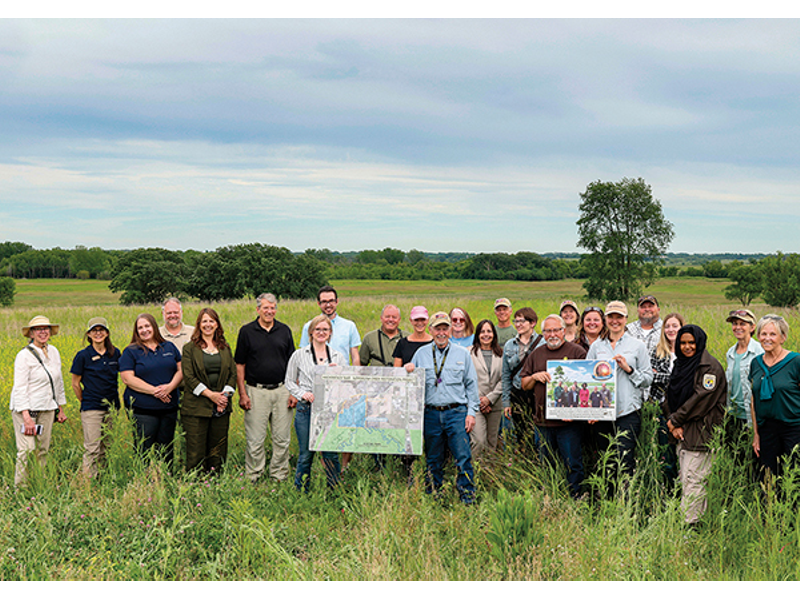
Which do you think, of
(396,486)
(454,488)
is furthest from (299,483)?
(454,488)

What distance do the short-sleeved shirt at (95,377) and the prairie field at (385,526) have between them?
0.40m

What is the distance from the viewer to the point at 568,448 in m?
6.49

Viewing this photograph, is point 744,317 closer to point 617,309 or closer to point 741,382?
point 741,382

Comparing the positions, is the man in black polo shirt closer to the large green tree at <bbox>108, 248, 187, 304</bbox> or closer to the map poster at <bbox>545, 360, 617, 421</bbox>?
the map poster at <bbox>545, 360, 617, 421</bbox>

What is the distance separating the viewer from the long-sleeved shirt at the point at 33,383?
723 centimetres

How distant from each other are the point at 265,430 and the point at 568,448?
148 inches

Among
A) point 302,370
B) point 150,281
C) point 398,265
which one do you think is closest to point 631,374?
point 302,370

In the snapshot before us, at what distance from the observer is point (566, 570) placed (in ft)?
15.2

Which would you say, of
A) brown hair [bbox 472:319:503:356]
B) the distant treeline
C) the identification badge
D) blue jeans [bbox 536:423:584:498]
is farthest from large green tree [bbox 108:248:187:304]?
the identification badge

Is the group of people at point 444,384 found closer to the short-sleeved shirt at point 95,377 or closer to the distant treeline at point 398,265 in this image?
the short-sleeved shirt at point 95,377

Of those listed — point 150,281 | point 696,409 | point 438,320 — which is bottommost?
point 696,409

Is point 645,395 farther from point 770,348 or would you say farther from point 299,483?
point 299,483

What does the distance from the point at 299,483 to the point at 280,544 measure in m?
1.48

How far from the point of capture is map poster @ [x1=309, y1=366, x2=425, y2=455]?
6523 millimetres
